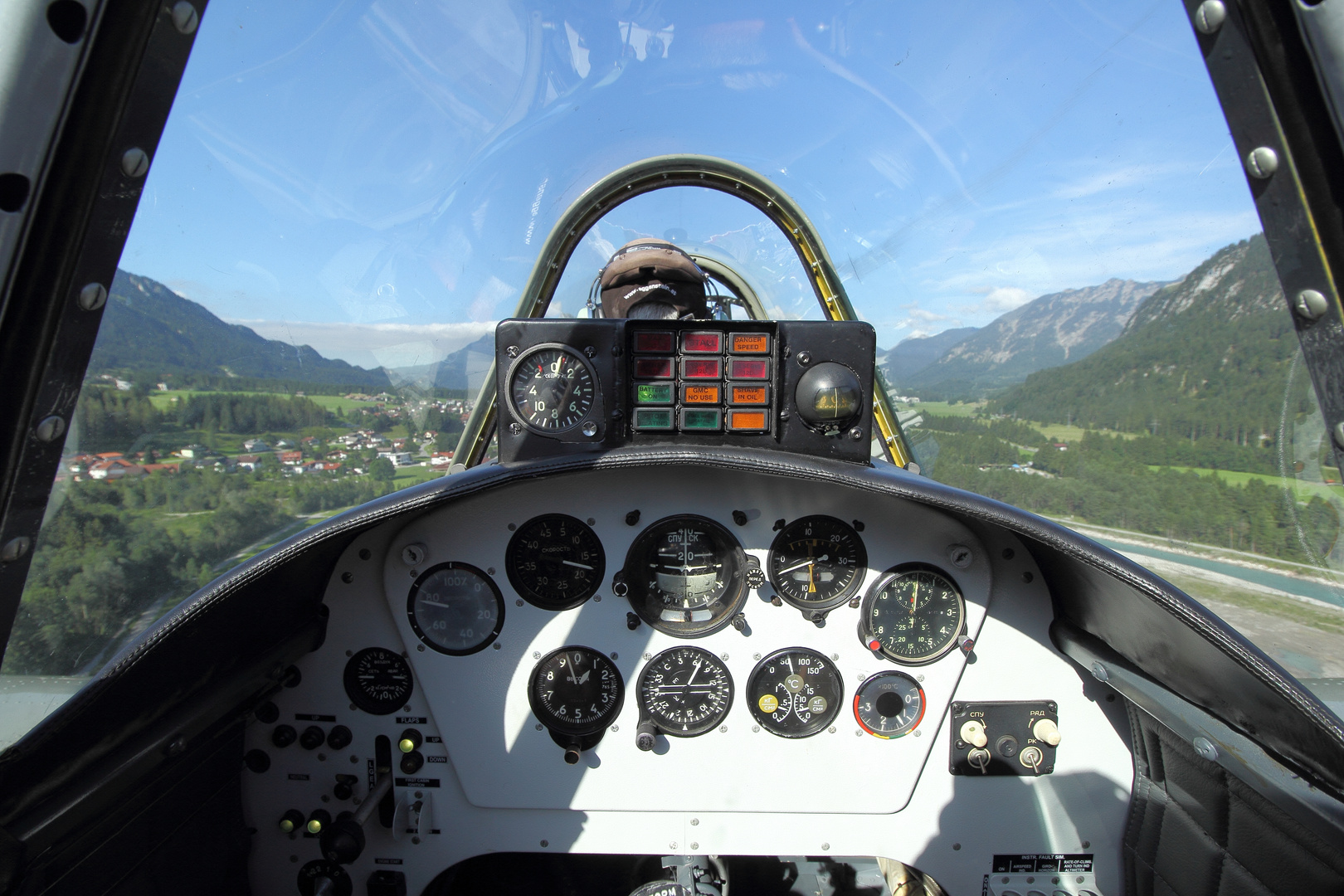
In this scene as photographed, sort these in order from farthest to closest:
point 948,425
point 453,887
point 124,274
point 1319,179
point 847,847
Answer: point 948,425
point 453,887
point 847,847
point 124,274
point 1319,179

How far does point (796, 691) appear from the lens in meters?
2.25

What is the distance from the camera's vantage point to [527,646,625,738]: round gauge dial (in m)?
2.22

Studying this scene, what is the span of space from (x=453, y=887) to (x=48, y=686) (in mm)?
1742

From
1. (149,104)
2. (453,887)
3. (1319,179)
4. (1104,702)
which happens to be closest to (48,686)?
(149,104)

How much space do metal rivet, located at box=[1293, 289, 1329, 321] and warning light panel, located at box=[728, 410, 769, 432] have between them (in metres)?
1.43

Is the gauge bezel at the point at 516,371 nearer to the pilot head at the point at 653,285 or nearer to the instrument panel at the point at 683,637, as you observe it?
the instrument panel at the point at 683,637

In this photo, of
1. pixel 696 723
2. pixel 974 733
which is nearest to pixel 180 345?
pixel 696 723

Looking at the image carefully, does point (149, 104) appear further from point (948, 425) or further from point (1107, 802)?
point (948, 425)

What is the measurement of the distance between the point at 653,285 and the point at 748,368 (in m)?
0.93

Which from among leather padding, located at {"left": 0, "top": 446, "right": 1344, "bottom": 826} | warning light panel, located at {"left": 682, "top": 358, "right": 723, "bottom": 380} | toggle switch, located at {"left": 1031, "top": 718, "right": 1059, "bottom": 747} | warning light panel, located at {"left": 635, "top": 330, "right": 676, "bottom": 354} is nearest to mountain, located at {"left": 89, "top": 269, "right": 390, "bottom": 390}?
leather padding, located at {"left": 0, "top": 446, "right": 1344, "bottom": 826}

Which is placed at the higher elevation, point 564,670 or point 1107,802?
point 564,670

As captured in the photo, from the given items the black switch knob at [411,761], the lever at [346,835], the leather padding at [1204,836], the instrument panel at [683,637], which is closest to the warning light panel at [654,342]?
the instrument panel at [683,637]

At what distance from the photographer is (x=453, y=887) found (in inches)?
97.7

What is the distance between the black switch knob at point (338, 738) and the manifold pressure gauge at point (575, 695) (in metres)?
0.63
